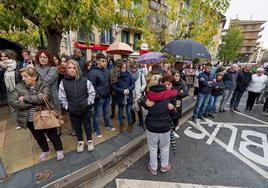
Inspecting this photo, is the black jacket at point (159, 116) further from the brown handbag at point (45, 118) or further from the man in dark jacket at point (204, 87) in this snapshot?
the man in dark jacket at point (204, 87)

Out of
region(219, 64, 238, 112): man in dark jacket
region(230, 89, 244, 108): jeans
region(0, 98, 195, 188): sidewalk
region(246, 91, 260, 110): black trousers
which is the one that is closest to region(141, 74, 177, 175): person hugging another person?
region(0, 98, 195, 188): sidewalk

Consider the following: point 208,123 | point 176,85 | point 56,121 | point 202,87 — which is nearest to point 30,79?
point 56,121

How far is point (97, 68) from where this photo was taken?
332 cm

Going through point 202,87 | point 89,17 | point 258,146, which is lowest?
point 258,146

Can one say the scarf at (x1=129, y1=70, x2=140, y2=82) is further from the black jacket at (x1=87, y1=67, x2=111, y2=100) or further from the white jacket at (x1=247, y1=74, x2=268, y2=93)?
the white jacket at (x1=247, y1=74, x2=268, y2=93)

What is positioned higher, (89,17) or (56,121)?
(89,17)

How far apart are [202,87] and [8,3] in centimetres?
567

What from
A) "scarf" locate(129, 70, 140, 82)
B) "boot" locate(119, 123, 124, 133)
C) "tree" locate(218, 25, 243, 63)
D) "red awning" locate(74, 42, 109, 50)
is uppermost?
"tree" locate(218, 25, 243, 63)

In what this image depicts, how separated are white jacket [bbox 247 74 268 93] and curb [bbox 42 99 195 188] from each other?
18.8 ft

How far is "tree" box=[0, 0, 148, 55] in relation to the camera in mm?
2639

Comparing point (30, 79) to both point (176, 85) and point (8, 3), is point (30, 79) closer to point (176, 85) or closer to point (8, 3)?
point (8, 3)

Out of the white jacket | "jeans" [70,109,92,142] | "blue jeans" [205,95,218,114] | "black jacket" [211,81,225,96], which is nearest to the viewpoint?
"jeans" [70,109,92,142]

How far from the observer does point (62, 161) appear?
106 inches

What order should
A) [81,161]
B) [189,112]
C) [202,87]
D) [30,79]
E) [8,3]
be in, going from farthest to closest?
[189,112] → [202,87] → [8,3] → [81,161] → [30,79]
